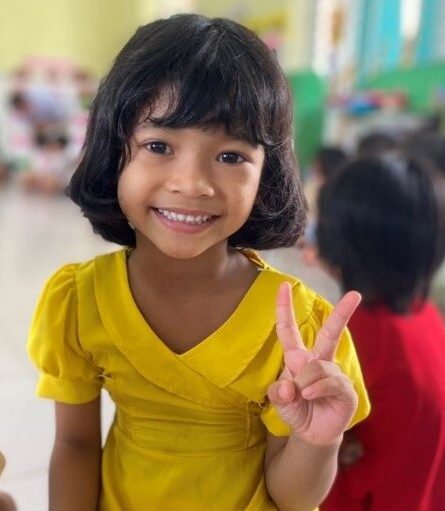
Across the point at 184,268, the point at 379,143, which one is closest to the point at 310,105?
the point at 379,143

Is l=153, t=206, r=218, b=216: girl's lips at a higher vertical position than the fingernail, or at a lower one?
higher

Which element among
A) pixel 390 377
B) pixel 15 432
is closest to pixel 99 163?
pixel 390 377

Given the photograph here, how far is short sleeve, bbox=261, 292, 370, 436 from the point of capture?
548 millimetres

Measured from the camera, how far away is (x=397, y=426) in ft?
2.50

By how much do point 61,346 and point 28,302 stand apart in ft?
4.08

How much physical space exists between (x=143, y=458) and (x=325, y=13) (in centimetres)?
322

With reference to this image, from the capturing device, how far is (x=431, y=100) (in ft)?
8.67

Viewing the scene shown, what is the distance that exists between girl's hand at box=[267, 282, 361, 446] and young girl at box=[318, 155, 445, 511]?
30 cm

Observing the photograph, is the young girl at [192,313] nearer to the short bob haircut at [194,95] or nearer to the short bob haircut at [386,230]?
the short bob haircut at [194,95]

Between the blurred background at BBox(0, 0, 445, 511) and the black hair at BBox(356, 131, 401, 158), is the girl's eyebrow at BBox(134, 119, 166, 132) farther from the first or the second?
the black hair at BBox(356, 131, 401, 158)

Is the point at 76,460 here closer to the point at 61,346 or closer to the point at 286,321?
the point at 61,346

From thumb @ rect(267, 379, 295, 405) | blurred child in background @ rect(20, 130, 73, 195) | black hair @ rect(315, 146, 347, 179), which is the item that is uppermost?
thumb @ rect(267, 379, 295, 405)

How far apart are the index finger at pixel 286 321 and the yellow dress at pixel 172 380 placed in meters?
0.07

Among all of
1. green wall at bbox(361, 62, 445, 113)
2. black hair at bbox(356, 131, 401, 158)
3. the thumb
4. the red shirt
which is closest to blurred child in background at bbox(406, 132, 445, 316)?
black hair at bbox(356, 131, 401, 158)
